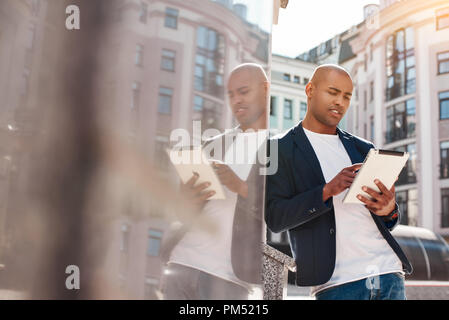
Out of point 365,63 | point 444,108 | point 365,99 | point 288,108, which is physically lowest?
point 288,108

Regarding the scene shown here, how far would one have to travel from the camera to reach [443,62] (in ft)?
14.6

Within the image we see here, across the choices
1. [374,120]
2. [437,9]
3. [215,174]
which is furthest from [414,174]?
[215,174]

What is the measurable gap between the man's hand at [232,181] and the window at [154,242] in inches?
7.2

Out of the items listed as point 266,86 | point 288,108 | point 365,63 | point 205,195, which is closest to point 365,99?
point 365,63

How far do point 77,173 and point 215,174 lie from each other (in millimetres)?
268

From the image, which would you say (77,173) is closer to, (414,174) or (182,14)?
(182,14)

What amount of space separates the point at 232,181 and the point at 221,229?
0.09 metres

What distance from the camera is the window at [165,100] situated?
2.60 feet

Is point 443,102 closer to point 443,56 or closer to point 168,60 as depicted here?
point 443,56

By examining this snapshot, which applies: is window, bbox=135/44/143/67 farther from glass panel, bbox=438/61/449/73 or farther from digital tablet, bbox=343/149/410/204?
glass panel, bbox=438/61/449/73

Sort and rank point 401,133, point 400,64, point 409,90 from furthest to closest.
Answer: point 409,90, point 401,133, point 400,64

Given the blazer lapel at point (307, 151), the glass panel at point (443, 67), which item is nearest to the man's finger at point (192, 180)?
the blazer lapel at point (307, 151)

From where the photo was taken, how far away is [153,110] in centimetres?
78
